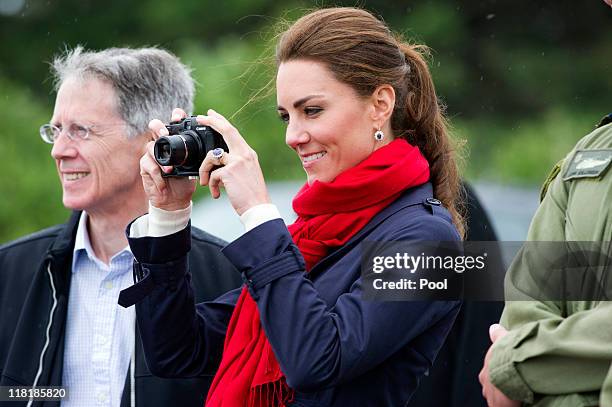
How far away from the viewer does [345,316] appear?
2.82m

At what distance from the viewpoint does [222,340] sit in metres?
3.36

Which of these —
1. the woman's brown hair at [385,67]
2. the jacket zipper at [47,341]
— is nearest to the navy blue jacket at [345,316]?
the woman's brown hair at [385,67]

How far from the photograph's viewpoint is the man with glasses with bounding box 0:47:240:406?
12.0ft

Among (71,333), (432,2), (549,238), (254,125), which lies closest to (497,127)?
(432,2)

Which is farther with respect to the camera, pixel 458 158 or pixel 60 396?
pixel 60 396

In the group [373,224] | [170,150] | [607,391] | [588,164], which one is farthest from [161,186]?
[607,391]

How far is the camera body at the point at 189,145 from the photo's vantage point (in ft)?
10.3

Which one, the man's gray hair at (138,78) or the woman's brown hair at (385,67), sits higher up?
the man's gray hair at (138,78)

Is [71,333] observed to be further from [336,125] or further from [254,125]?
[254,125]

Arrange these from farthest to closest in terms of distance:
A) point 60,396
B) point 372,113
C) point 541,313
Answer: point 60,396, point 372,113, point 541,313

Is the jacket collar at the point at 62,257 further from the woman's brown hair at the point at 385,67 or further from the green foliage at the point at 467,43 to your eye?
the green foliage at the point at 467,43

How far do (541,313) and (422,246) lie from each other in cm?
43

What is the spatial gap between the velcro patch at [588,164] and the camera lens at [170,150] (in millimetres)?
1003

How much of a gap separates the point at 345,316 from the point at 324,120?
0.50 m
